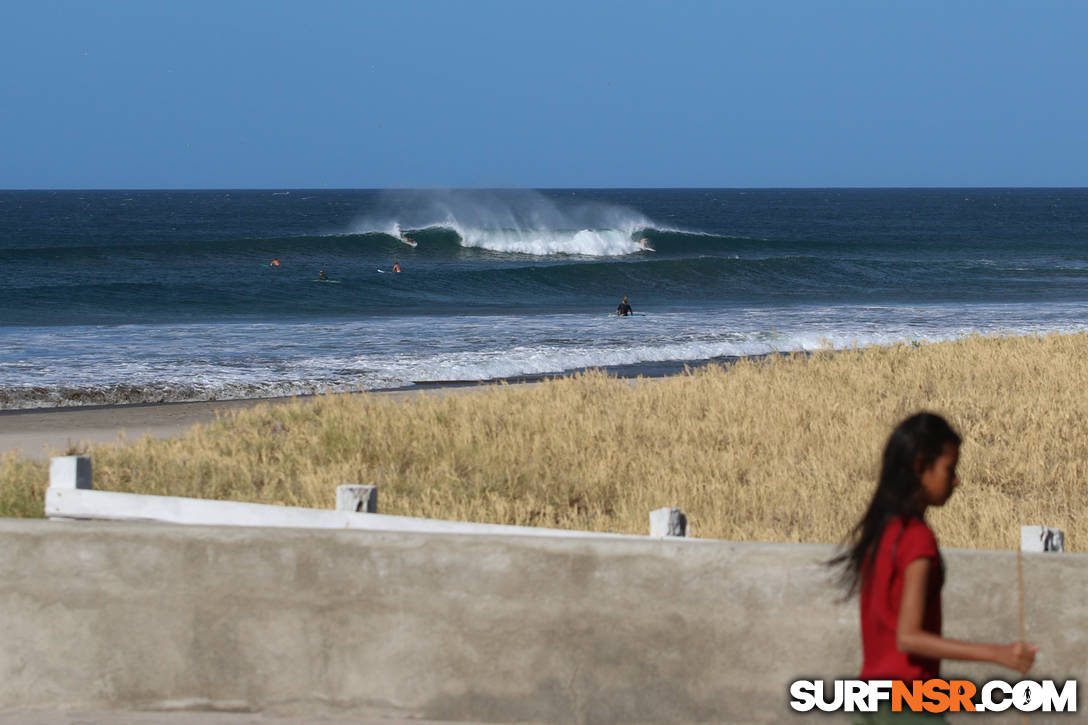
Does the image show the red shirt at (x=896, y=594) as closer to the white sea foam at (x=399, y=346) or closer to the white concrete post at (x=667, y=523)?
the white concrete post at (x=667, y=523)

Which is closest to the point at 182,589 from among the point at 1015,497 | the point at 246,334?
the point at 1015,497

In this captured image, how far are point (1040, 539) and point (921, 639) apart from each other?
7.05 feet

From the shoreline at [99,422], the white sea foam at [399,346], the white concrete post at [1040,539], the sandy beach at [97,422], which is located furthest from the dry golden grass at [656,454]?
the white sea foam at [399,346]

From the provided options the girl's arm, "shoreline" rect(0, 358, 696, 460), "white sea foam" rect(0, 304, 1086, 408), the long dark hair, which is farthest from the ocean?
the girl's arm

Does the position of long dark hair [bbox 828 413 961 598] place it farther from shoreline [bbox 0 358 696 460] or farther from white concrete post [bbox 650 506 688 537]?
shoreline [bbox 0 358 696 460]

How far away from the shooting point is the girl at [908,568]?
3045 mm

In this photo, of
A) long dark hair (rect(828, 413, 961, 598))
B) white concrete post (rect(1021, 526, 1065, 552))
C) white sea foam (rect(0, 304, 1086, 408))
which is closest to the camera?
long dark hair (rect(828, 413, 961, 598))

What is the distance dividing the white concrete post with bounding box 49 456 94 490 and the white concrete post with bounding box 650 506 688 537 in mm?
2448

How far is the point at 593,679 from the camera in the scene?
4.71m

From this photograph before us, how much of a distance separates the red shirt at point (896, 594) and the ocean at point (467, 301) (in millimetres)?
16234

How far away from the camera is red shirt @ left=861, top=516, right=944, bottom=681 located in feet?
10.2

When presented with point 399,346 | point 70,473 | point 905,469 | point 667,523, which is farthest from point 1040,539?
point 399,346

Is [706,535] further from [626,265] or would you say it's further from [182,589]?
[626,265]

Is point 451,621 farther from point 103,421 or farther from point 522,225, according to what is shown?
point 522,225
